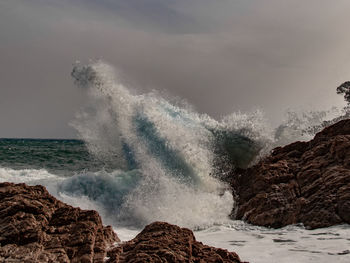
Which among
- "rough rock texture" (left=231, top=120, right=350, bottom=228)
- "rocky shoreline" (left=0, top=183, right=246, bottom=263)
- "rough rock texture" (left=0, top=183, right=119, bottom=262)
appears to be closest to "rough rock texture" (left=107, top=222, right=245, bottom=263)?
"rocky shoreline" (left=0, top=183, right=246, bottom=263)

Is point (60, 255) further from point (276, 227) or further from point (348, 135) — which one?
point (348, 135)

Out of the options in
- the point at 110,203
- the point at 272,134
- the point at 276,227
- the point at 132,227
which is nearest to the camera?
the point at 276,227

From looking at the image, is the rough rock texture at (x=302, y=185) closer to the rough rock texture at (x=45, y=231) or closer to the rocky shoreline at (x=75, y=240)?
the rocky shoreline at (x=75, y=240)

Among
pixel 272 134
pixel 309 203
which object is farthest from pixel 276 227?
pixel 272 134

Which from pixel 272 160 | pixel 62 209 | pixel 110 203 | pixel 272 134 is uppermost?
pixel 272 134

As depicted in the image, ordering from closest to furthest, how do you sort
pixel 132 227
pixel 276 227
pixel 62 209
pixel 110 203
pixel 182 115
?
pixel 62 209, pixel 276 227, pixel 132 227, pixel 110 203, pixel 182 115

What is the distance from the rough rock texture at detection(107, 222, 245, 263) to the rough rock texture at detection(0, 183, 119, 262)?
0.24 m

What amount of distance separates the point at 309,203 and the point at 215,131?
4607mm

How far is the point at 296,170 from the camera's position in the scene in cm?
699

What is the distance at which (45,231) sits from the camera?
12.6 feet

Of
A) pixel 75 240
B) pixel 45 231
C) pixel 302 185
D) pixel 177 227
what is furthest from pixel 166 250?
pixel 302 185

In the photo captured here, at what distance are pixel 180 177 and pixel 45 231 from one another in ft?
15.4

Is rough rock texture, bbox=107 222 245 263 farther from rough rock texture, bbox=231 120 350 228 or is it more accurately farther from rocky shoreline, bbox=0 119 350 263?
rough rock texture, bbox=231 120 350 228

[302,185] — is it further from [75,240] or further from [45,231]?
[45,231]
